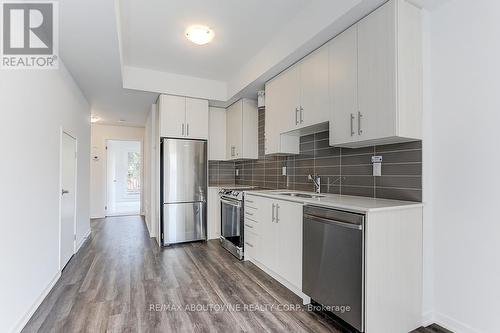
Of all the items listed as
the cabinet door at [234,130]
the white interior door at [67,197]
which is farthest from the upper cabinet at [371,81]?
the white interior door at [67,197]

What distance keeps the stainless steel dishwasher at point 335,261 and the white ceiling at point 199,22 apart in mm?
2037

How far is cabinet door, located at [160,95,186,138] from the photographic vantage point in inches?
161

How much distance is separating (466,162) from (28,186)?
11.4ft

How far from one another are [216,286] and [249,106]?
295cm

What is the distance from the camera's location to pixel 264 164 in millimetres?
4270

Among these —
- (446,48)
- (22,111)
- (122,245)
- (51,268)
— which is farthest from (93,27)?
(122,245)

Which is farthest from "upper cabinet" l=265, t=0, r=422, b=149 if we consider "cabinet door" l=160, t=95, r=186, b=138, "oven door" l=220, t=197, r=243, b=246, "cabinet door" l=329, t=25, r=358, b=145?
"cabinet door" l=160, t=95, r=186, b=138

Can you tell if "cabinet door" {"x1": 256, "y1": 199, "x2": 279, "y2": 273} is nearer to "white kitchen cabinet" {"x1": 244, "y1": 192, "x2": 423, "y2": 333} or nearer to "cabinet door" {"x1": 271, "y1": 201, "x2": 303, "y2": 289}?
"cabinet door" {"x1": 271, "y1": 201, "x2": 303, "y2": 289}

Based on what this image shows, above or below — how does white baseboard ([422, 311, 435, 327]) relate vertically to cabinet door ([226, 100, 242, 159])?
below

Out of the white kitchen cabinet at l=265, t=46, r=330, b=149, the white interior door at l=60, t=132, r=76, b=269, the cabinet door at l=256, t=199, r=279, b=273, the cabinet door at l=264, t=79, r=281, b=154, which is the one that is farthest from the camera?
the cabinet door at l=264, t=79, r=281, b=154

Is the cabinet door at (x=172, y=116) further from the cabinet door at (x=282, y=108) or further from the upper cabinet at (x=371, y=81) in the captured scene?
the upper cabinet at (x=371, y=81)

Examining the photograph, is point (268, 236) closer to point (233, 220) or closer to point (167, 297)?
point (233, 220)

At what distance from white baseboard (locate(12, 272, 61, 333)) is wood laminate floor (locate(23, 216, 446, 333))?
0.04 meters

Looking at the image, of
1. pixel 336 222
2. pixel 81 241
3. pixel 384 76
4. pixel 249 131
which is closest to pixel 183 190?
pixel 249 131
